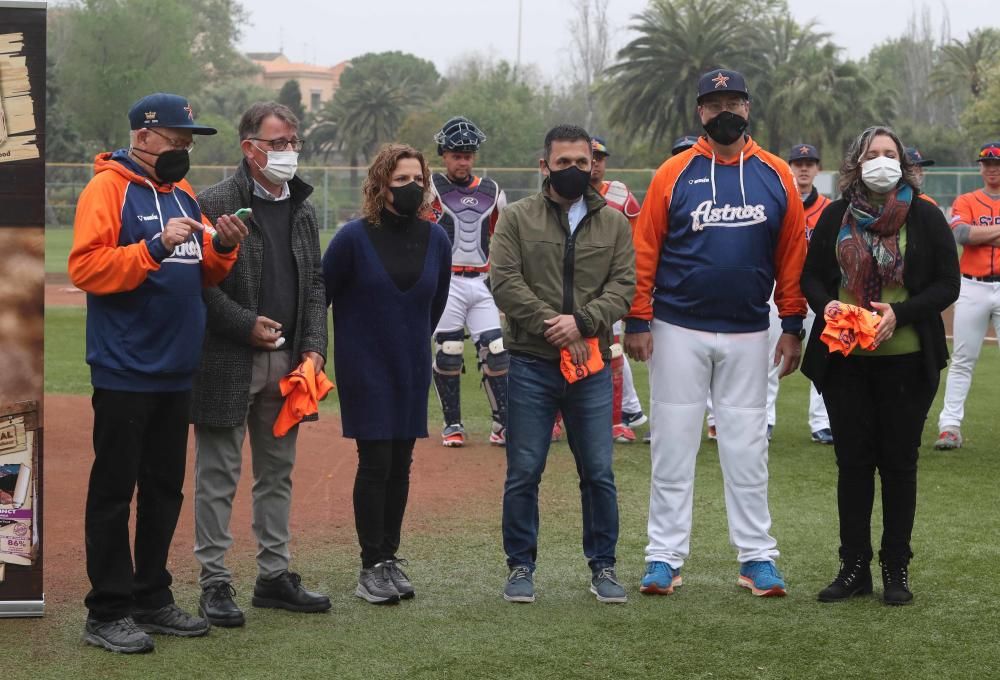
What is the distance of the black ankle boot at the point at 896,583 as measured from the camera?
5730 millimetres

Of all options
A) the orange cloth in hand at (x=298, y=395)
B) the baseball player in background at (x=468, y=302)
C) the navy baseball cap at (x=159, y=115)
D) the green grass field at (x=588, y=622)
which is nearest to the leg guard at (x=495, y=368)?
the baseball player in background at (x=468, y=302)

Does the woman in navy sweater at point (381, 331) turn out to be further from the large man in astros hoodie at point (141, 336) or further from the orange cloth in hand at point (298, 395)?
the large man in astros hoodie at point (141, 336)

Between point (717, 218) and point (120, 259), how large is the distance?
2649mm

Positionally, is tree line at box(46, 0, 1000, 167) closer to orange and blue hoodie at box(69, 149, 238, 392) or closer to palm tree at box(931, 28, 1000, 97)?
palm tree at box(931, 28, 1000, 97)

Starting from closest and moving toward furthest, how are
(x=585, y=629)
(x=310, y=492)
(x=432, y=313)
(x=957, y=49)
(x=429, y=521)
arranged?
1. (x=585, y=629)
2. (x=432, y=313)
3. (x=429, y=521)
4. (x=310, y=492)
5. (x=957, y=49)

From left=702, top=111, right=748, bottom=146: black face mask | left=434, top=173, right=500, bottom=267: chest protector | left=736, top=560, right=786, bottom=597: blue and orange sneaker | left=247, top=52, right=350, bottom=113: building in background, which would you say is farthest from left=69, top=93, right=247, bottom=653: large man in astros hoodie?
left=247, top=52, right=350, bottom=113: building in background

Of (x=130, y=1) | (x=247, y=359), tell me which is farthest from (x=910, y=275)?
(x=130, y=1)

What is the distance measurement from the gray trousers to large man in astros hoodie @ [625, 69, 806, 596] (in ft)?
5.53

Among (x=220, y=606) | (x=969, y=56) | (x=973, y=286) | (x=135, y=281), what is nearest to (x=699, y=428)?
(x=220, y=606)

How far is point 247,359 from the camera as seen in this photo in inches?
220

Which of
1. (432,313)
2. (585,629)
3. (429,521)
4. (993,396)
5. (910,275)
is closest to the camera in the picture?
(585,629)

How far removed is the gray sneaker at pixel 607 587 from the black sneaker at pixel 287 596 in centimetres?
123

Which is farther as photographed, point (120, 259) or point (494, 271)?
point (494, 271)

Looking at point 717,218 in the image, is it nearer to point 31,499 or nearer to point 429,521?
point 429,521
